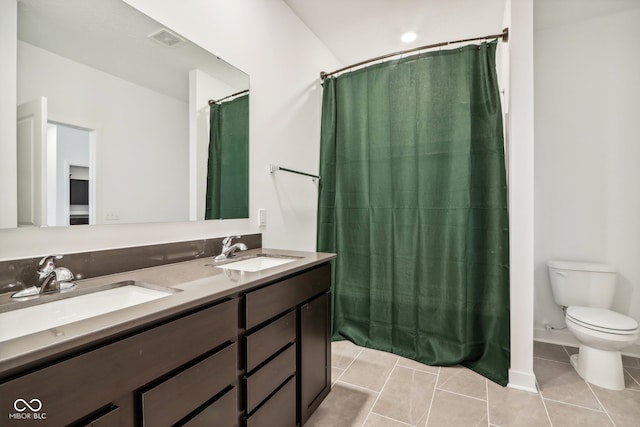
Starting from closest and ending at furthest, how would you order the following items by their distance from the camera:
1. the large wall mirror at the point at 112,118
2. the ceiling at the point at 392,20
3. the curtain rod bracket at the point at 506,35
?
1. the large wall mirror at the point at 112,118
2. the curtain rod bracket at the point at 506,35
3. the ceiling at the point at 392,20

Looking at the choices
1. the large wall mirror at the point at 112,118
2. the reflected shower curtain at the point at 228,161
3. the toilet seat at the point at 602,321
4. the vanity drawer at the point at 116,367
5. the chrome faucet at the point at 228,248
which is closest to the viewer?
the vanity drawer at the point at 116,367

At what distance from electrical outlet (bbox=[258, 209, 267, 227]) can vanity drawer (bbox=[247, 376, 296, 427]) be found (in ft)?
3.15

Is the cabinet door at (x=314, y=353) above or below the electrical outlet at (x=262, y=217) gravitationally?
below

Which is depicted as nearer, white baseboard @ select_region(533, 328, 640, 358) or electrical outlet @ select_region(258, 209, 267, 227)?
electrical outlet @ select_region(258, 209, 267, 227)

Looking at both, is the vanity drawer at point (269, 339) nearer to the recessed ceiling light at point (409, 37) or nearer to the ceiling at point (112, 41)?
the ceiling at point (112, 41)

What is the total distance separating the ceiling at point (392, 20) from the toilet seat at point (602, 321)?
88.6 inches

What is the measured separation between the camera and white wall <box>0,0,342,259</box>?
115 cm

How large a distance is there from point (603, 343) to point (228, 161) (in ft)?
8.36

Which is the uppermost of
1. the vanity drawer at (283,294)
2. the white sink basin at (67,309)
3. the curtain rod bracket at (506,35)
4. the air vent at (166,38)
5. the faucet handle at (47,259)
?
the curtain rod bracket at (506,35)

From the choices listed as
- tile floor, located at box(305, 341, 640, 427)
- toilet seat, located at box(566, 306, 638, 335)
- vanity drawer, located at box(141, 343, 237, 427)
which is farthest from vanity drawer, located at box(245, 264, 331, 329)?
toilet seat, located at box(566, 306, 638, 335)

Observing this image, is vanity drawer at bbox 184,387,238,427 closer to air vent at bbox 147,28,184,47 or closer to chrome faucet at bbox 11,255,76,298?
chrome faucet at bbox 11,255,76,298

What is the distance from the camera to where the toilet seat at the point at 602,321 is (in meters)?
1.81

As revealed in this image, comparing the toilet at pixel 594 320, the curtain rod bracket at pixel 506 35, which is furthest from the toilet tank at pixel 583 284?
the curtain rod bracket at pixel 506 35

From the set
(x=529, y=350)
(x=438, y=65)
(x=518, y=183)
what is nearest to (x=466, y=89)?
(x=438, y=65)
